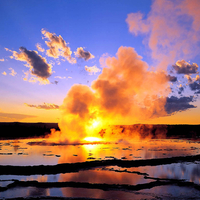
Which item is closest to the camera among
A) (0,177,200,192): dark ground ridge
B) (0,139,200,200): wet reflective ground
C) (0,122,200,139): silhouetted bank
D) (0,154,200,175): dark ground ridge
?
(0,139,200,200): wet reflective ground

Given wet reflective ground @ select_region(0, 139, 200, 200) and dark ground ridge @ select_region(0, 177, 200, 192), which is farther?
dark ground ridge @ select_region(0, 177, 200, 192)

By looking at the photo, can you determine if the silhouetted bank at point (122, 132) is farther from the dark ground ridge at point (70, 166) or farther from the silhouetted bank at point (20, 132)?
the dark ground ridge at point (70, 166)

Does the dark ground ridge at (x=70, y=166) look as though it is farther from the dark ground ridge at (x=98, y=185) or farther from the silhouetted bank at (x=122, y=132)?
the silhouetted bank at (x=122, y=132)

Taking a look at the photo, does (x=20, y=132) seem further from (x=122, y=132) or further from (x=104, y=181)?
(x=104, y=181)

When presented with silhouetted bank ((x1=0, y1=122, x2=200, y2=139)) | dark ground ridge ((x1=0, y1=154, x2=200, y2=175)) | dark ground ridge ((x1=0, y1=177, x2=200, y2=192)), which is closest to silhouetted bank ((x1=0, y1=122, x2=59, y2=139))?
silhouetted bank ((x1=0, y1=122, x2=200, y2=139))

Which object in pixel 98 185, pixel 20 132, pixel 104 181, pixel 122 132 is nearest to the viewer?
pixel 98 185

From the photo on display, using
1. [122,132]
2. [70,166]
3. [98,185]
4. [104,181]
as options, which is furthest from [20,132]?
[98,185]

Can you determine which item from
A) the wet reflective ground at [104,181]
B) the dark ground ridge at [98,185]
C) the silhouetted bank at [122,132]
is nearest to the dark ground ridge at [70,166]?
the wet reflective ground at [104,181]

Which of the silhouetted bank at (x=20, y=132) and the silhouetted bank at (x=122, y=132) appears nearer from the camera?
the silhouetted bank at (x=20, y=132)

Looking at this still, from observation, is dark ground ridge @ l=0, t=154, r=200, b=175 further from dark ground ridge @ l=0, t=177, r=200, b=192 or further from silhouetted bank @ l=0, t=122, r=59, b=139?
silhouetted bank @ l=0, t=122, r=59, b=139

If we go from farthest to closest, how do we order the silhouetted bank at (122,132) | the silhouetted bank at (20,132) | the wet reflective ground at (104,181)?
the silhouetted bank at (122,132) → the silhouetted bank at (20,132) → the wet reflective ground at (104,181)

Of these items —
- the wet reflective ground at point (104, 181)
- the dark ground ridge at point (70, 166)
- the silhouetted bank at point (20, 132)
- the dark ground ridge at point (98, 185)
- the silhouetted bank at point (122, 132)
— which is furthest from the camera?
the silhouetted bank at point (122, 132)

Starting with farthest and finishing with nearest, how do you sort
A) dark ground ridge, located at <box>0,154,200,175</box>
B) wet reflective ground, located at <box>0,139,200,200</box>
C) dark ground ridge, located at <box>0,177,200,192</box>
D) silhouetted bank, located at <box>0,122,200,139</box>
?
silhouetted bank, located at <box>0,122,200,139</box>, dark ground ridge, located at <box>0,154,200,175</box>, dark ground ridge, located at <box>0,177,200,192</box>, wet reflective ground, located at <box>0,139,200,200</box>

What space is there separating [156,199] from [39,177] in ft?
24.3
